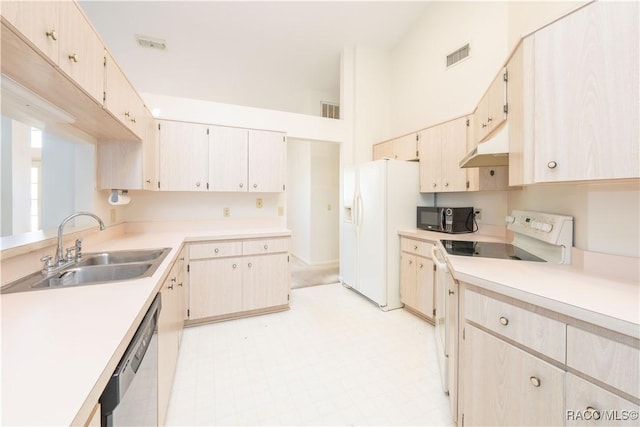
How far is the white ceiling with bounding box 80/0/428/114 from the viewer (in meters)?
2.91

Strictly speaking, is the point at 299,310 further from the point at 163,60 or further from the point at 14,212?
the point at 163,60

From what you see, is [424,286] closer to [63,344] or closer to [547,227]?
[547,227]

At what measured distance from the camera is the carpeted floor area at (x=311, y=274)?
385 cm

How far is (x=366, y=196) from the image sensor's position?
10.2 ft

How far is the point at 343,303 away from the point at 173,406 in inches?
76.7

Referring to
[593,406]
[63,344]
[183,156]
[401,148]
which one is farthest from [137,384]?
[401,148]

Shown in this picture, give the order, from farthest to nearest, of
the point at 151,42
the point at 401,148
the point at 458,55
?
the point at 151,42
the point at 401,148
the point at 458,55

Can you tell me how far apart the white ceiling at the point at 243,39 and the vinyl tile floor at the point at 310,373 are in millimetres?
3465

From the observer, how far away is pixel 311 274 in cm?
431

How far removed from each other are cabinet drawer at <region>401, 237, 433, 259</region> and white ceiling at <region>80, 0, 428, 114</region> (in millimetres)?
2803

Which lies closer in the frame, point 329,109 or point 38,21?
point 38,21

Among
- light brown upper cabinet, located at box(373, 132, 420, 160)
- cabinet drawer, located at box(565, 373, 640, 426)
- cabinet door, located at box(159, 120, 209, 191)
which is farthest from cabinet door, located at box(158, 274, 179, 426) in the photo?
light brown upper cabinet, located at box(373, 132, 420, 160)

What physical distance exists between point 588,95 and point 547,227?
799 millimetres

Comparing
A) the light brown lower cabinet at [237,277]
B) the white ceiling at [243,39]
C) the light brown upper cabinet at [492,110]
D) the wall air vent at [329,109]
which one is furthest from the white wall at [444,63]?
the light brown lower cabinet at [237,277]
